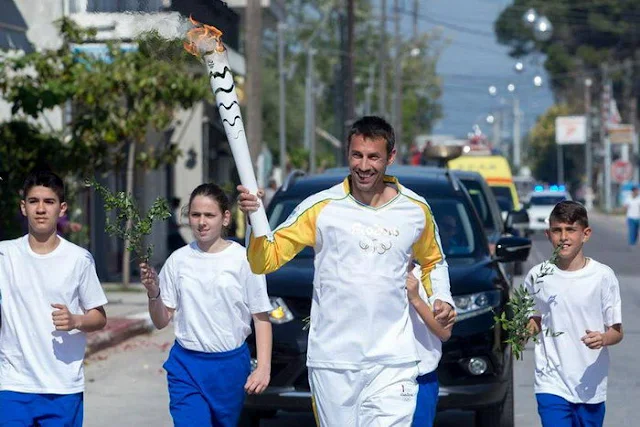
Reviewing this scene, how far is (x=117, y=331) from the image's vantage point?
16047 mm

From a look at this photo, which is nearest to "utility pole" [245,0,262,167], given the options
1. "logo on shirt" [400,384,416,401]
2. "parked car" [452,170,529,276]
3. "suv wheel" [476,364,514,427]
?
"parked car" [452,170,529,276]

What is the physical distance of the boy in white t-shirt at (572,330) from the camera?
23.1 feet

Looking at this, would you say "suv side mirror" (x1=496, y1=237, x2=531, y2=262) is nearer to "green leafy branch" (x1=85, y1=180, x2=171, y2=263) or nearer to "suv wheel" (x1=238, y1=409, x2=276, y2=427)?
"suv wheel" (x1=238, y1=409, x2=276, y2=427)

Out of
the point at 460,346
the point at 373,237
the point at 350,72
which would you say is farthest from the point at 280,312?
the point at 350,72

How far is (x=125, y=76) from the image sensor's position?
21219 millimetres

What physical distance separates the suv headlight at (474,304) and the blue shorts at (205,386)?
2567 millimetres

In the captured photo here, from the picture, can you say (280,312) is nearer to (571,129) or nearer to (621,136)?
(621,136)

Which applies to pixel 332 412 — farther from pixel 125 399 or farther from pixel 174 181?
pixel 174 181

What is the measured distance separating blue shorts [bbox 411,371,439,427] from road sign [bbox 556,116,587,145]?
9487 centimetres

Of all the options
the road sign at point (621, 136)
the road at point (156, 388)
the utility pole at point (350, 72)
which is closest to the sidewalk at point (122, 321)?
the road at point (156, 388)

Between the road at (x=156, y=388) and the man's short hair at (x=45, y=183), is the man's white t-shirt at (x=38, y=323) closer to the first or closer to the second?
the man's short hair at (x=45, y=183)

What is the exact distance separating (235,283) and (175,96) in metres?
15.0

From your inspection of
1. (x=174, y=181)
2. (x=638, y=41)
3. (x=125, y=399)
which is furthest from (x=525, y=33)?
(x=125, y=399)

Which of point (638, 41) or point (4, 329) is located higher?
point (638, 41)
